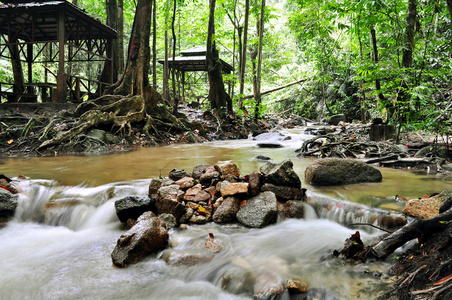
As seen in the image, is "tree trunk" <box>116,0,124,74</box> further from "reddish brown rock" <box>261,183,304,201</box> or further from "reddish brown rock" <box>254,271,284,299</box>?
"reddish brown rock" <box>254,271,284,299</box>

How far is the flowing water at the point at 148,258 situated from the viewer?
100 inches

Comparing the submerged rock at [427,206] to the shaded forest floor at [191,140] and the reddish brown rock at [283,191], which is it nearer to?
the shaded forest floor at [191,140]

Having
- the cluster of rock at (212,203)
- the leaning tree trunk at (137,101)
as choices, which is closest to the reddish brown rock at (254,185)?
the cluster of rock at (212,203)

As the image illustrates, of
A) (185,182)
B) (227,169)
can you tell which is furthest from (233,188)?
(185,182)

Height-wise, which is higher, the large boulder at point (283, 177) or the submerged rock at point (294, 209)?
the large boulder at point (283, 177)

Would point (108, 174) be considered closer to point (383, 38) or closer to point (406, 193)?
point (406, 193)

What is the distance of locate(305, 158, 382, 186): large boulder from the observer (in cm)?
482

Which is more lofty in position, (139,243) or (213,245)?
(139,243)

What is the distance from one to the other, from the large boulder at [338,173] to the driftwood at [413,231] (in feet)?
7.46

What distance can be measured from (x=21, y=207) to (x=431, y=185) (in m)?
6.39

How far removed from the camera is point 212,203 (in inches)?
157

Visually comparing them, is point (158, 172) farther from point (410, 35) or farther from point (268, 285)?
point (410, 35)

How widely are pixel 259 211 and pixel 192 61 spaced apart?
56.8 feet

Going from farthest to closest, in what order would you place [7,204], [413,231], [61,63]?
1. [61,63]
2. [7,204]
3. [413,231]
